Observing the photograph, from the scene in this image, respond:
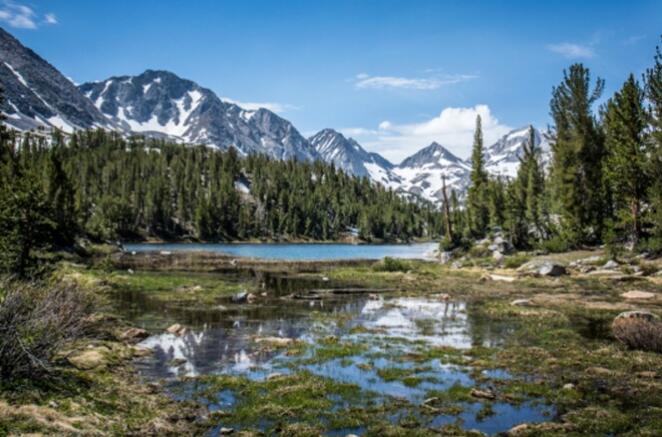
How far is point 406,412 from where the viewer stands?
1658 centimetres

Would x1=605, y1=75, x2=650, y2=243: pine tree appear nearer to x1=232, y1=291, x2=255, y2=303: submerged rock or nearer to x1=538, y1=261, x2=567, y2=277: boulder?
x1=538, y1=261, x2=567, y2=277: boulder

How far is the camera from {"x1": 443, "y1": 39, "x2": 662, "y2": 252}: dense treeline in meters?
58.2

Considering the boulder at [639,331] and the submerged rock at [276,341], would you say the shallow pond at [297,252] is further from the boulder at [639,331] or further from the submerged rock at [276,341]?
the boulder at [639,331]

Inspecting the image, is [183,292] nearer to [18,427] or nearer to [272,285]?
[272,285]

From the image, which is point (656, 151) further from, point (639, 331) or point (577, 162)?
point (639, 331)

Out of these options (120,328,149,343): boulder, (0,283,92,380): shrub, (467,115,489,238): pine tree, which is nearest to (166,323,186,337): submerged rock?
(120,328,149,343): boulder

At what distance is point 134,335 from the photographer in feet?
91.7

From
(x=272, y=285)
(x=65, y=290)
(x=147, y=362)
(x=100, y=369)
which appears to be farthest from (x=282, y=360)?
(x=272, y=285)

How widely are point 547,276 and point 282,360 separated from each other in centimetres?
4221

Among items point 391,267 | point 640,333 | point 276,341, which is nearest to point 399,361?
point 276,341

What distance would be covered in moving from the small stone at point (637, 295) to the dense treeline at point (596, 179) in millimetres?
16843

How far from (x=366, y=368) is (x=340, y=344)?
4945 millimetres

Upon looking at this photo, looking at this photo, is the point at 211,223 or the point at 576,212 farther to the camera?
the point at 211,223

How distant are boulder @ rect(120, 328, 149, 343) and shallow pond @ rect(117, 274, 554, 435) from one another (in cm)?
47
